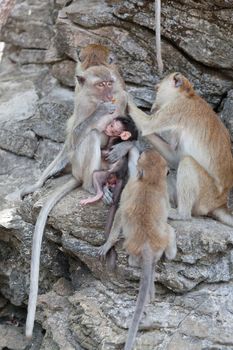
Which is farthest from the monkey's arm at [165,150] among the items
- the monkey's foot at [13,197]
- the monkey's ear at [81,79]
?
the monkey's foot at [13,197]

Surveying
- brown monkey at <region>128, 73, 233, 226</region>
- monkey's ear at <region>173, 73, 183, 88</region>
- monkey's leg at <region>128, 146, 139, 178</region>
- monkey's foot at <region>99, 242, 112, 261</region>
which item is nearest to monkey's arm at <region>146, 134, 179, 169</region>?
brown monkey at <region>128, 73, 233, 226</region>

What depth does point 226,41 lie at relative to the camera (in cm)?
813

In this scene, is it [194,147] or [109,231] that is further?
[194,147]

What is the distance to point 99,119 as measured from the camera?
7.20 metres

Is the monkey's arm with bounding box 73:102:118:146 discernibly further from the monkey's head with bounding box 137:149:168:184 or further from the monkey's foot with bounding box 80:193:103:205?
the monkey's head with bounding box 137:149:168:184

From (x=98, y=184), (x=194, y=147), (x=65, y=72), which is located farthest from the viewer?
(x=65, y=72)

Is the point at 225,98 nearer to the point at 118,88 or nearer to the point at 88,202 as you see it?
the point at 118,88

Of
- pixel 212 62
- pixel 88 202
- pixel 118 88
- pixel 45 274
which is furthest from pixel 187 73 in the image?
pixel 45 274

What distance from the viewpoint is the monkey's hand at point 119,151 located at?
711 cm

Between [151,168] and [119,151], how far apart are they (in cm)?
77

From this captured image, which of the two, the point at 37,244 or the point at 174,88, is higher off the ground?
the point at 174,88

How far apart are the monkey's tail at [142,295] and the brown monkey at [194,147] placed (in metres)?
0.81

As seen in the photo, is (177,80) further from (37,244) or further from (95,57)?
(37,244)

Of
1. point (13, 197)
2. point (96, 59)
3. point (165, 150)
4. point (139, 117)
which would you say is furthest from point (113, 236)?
point (13, 197)
